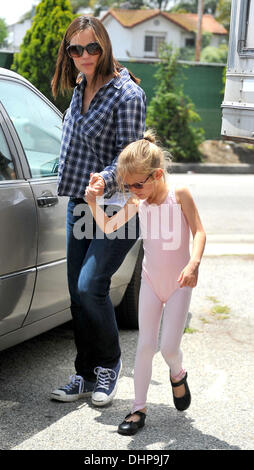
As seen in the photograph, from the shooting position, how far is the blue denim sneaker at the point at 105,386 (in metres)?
3.54

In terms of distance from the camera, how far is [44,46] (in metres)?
14.6

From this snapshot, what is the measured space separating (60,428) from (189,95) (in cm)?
1501

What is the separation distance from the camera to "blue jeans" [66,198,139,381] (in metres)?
3.36

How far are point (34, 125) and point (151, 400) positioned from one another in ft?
5.32

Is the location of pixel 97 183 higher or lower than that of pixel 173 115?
higher

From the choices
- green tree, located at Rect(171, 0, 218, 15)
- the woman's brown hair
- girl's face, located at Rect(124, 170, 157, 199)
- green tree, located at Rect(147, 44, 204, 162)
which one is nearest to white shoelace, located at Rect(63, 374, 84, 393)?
girl's face, located at Rect(124, 170, 157, 199)

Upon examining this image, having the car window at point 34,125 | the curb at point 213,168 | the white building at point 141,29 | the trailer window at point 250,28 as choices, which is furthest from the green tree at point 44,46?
the white building at point 141,29

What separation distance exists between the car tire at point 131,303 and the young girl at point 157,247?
134cm

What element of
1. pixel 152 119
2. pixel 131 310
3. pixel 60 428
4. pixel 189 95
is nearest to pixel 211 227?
pixel 131 310

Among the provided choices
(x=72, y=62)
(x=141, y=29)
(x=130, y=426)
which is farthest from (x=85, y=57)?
(x=141, y=29)

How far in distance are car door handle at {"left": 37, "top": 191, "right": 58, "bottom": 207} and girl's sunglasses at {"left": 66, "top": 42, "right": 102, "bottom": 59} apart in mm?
736

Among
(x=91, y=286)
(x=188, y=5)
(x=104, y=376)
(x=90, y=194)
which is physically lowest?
(x=104, y=376)

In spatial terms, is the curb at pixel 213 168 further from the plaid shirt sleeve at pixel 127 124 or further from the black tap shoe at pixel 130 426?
the black tap shoe at pixel 130 426

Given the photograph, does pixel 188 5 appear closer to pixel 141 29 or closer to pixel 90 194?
pixel 141 29
